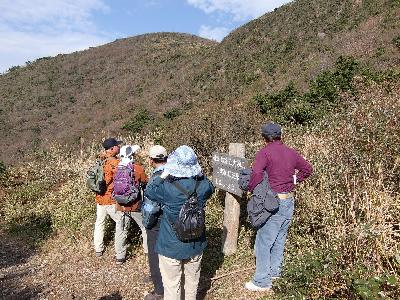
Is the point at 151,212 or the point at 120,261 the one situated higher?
the point at 151,212

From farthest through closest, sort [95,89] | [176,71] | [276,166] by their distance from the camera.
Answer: [95,89], [176,71], [276,166]

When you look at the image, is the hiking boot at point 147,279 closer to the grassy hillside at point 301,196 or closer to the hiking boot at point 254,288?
the grassy hillside at point 301,196

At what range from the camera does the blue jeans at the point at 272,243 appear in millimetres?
3979

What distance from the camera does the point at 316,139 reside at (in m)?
6.41

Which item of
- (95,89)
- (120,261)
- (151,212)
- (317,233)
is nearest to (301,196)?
(317,233)

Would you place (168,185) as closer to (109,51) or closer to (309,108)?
(309,108)

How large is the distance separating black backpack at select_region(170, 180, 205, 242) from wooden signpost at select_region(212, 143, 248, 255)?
135 centimetres

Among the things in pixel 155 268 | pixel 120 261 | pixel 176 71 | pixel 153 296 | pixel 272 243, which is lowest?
pixel 120 261

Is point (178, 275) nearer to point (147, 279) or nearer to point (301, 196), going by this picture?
point (147, 279)

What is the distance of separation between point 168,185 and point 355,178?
7.67 ft

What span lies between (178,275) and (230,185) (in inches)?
59.4

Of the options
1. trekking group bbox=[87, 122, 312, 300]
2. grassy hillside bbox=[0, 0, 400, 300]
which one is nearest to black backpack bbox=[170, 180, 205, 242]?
trekking group bbox=[87, 122, 312, 300]

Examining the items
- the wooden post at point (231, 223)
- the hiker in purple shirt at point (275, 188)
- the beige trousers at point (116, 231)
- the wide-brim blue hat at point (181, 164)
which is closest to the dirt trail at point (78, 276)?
the beige trousers at point (116, 231)

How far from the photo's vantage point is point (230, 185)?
4875 millimetres
